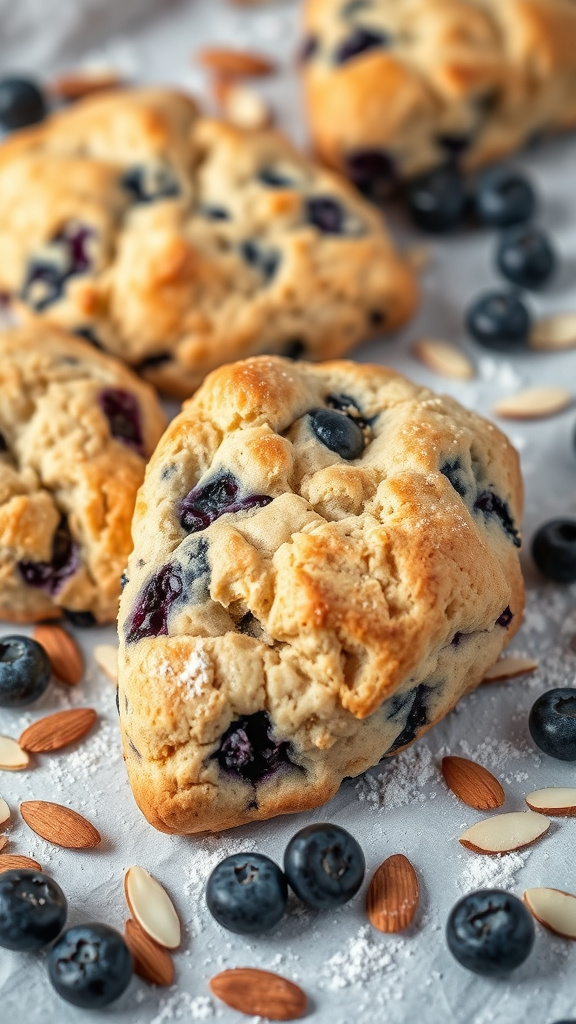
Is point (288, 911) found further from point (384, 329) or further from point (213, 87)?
point (213, 87)

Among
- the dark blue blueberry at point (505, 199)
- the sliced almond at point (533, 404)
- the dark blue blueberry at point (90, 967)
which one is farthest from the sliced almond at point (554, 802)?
the dark blue blueberry at point (505, 199)

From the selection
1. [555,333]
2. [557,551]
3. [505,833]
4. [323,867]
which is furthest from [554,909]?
[555,333]

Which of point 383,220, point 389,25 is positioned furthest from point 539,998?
point 389,25

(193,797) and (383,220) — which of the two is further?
(383,220)

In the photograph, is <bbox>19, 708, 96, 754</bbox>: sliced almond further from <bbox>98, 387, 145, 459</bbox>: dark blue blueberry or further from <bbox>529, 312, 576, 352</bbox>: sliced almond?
<bbox>529, 312, 576, 352</bbox>: sliced almond

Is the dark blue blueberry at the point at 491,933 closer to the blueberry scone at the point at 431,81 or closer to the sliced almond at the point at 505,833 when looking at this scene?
the sliced almond at the point at 505,833

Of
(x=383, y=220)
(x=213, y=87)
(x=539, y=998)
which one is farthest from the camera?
(x=213, y=87)

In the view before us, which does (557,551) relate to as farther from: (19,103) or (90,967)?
(19,103)
